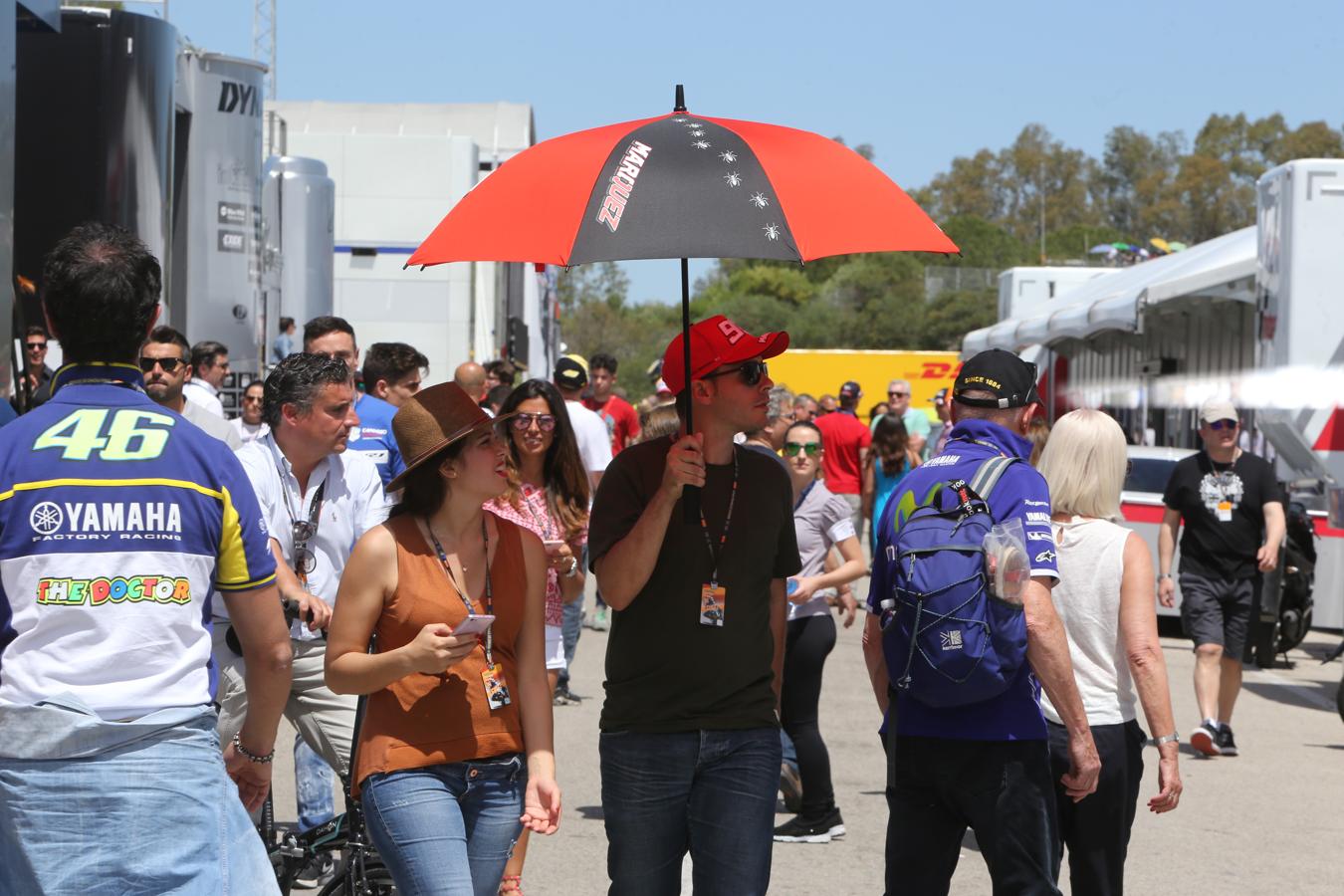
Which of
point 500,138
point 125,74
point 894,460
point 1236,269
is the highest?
point 500,138

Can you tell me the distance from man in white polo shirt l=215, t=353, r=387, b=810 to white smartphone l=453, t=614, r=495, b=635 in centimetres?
176

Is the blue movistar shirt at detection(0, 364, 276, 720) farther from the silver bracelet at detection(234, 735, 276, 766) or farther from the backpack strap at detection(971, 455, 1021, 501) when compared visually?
the backpack strap at detection(971, 455, 1021, 501)

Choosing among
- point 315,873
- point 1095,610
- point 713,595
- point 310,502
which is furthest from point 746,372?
Result: point 315,873

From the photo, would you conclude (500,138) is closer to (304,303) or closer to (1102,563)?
(304,303)

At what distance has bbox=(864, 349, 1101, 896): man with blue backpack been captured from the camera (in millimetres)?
4297

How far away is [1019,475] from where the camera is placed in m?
4.44

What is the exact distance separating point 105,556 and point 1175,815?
6.59 meters

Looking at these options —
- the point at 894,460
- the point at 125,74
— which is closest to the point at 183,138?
the point at 125,74

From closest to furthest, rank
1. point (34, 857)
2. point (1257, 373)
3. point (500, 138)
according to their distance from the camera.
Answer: point (34, 857)
point (1257, 373)
point (500, 138)

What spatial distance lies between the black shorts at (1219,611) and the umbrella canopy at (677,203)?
6.18 meters

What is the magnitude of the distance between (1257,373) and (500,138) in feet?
159

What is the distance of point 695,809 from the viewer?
437cm

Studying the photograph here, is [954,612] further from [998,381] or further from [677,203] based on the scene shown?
[677,203]

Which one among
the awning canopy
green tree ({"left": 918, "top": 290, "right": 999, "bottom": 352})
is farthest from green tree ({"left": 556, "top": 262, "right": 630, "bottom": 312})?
the awning canopy
